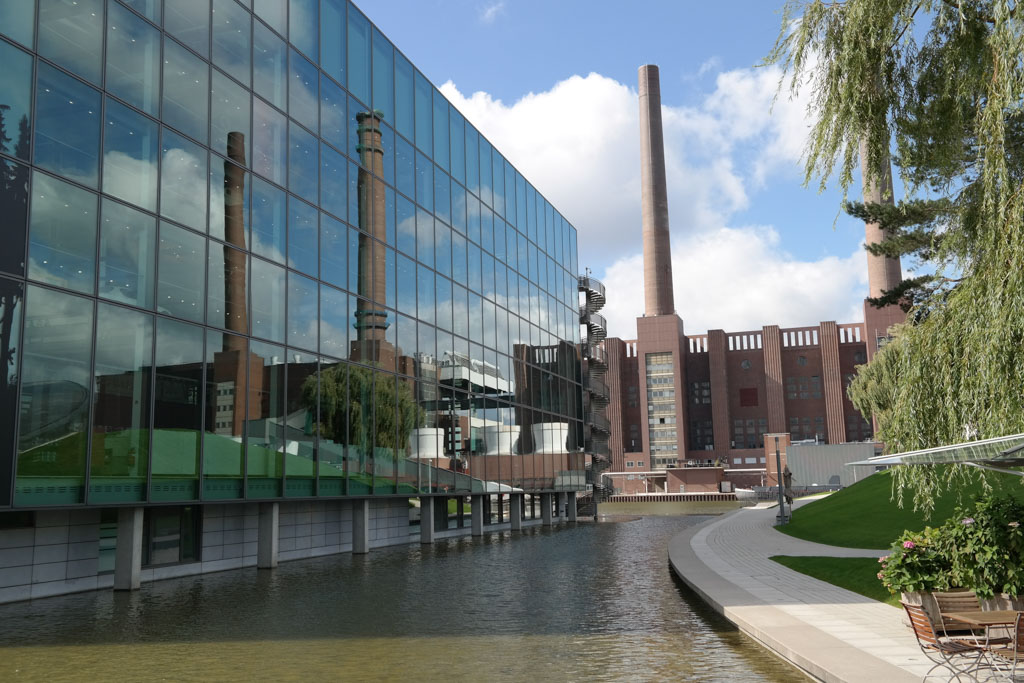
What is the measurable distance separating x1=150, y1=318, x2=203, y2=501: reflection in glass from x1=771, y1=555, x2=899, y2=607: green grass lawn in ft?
46.4

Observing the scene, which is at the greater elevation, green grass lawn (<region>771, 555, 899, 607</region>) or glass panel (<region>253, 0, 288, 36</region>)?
glass panel (<region>253, 0, 288, 36</region>)

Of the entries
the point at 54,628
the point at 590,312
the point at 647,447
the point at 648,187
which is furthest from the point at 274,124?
the point at 647,447

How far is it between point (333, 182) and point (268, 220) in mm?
3987

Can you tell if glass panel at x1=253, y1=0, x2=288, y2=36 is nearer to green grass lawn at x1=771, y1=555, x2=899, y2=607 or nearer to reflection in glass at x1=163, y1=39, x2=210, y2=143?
reflection in glass at x1=163, y1=39, x2=210, y2=143

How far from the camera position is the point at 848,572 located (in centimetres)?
1819

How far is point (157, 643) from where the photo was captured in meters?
12.3

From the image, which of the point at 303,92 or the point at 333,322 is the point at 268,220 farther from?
the point at 303,92

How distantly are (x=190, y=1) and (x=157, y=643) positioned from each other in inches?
621

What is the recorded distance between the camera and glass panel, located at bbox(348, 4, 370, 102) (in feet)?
95.5

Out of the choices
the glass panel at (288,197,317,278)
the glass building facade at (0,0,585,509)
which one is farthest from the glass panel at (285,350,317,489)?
the glass panel at (288,197,317,278)

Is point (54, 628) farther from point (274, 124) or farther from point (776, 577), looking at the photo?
point (274, 124)

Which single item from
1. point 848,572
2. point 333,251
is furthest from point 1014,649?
point 333,251

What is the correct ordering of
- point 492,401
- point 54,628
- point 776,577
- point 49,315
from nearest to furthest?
point 54,628
point 49,315
point 776,577
point 492,401

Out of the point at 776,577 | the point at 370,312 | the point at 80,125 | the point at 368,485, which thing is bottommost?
the point at 776,577
